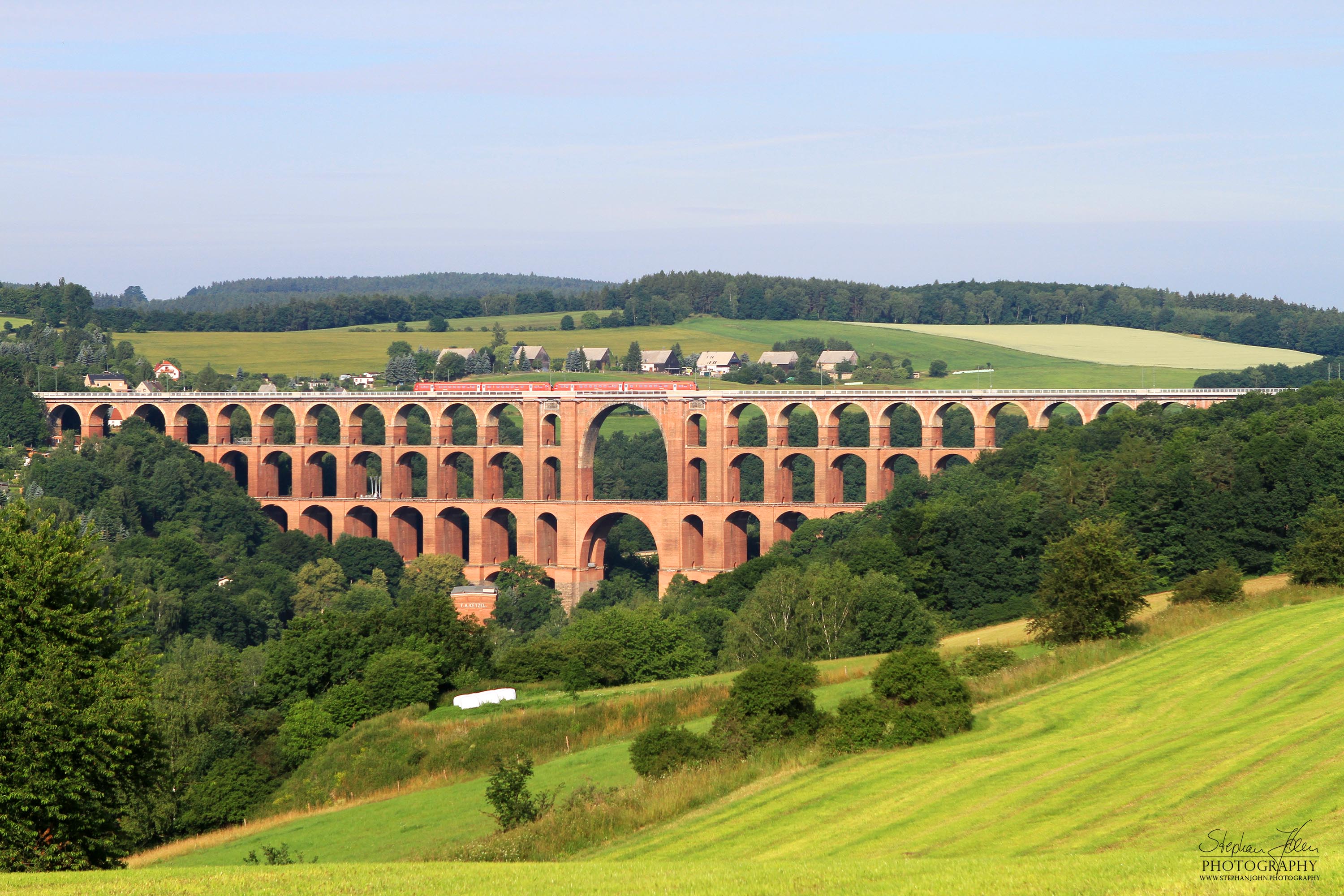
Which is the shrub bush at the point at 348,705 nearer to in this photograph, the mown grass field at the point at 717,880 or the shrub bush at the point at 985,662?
the shrub bush at the point at 985,662

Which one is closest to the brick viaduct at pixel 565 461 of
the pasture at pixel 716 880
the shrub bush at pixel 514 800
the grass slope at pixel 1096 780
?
the grass slope at pixel 1096 780

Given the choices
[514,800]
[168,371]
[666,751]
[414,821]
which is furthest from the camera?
[168,371]

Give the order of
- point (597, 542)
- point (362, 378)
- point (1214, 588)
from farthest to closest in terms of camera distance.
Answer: point (362, 378) < point (597, 542) < point (1214, 588)

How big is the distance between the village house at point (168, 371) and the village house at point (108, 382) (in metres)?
7.91

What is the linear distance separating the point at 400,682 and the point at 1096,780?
3283 cm

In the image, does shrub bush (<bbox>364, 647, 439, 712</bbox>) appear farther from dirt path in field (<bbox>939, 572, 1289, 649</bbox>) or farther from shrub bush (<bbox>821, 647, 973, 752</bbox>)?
shrub bush (<bbox>821, 647, 973, 752</bbox>)

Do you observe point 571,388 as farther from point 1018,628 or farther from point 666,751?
point 666,751

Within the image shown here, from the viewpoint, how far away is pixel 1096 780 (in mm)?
28672

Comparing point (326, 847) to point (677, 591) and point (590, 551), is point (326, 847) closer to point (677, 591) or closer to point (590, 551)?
point (677, 591)

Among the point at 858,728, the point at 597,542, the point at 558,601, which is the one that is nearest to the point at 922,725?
the point at 858,728

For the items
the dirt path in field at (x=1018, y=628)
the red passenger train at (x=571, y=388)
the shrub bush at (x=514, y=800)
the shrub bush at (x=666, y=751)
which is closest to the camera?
the shrub bush at (x=514, y=800)

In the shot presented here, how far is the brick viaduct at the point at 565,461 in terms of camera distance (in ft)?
405

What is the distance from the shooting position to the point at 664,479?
15575cm

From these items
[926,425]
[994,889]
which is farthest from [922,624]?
[926,425]
